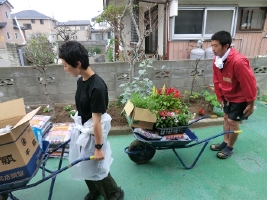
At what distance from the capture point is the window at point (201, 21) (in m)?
5.62

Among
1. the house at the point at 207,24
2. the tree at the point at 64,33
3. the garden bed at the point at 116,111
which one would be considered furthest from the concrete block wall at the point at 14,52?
the house at the point at 207,24

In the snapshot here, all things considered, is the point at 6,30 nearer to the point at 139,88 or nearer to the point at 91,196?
the point at 139,88

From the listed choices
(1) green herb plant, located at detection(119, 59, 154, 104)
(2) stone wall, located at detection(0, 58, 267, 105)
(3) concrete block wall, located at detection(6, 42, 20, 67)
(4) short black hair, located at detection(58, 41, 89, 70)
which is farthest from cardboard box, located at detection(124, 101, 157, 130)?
(3) concrete block wall, located at detection(6, 42, 20, 67)

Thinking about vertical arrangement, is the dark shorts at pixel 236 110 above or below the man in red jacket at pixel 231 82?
below

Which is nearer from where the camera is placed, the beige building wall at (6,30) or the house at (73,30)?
the house at (73,30)

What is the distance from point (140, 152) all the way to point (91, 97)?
1.35 m

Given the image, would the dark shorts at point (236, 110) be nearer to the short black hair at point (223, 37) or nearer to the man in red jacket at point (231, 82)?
the man in red jacket at point (231, 82)

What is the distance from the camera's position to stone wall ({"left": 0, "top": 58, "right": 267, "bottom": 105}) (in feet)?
13.2

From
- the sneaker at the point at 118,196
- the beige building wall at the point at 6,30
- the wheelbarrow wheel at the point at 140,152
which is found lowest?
the sneaker at the point at 118,196

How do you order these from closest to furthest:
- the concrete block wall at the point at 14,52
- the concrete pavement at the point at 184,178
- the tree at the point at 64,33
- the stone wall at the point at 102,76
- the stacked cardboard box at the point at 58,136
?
1. the concrete pavement at the point at 184,178
2. the stacked cardboard box at the point at 58,136
3. the stone wall at the point at 102,76
4. the tree at the point at 64,33
5. the concrete block wall at the point at 14,52

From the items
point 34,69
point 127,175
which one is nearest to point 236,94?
point 127,175

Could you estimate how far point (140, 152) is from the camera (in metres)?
2.58

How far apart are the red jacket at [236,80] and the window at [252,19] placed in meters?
4.40

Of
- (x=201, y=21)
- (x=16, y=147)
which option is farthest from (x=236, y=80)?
(x=201, y=21)
